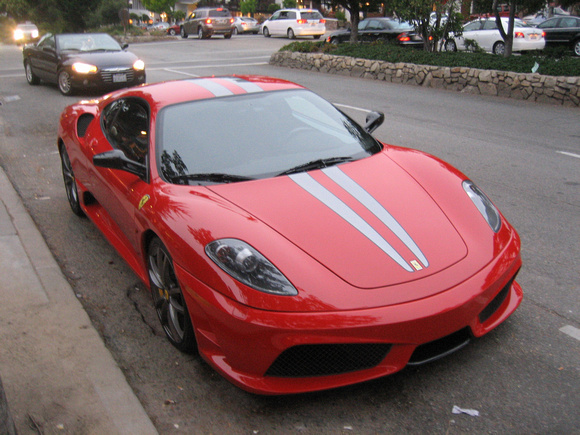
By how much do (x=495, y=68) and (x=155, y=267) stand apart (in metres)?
12.7

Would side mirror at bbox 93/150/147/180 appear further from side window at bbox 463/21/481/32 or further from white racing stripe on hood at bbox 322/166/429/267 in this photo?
side window at bbox 463/21/481/32

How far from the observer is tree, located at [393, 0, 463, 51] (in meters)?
16.1

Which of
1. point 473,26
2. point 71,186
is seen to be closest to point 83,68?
point 71,186

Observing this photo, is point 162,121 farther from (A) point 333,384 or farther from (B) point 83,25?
(B) point 83,25

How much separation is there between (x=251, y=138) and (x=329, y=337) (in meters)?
1.71

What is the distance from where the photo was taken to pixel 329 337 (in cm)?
266

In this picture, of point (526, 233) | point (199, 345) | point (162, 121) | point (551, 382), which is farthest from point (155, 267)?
point (526, 233)

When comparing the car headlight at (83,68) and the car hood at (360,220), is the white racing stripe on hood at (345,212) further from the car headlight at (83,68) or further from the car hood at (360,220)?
the car headlight at (83,68)

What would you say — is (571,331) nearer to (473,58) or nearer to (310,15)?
(473,58)

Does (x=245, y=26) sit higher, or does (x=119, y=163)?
(x=245, y=26)

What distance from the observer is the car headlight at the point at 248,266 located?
2807 mm

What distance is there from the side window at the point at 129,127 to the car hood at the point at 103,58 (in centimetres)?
958

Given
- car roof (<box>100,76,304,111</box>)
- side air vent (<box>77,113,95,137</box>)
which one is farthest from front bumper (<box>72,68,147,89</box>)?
car roof (<box>100,76,304,111</box>)

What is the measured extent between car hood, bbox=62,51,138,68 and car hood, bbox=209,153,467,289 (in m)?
11.5
